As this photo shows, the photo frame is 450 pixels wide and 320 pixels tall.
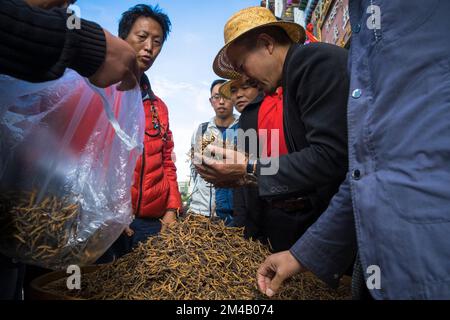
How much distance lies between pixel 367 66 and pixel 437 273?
0.56 m

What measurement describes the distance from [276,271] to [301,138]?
2.12 feet

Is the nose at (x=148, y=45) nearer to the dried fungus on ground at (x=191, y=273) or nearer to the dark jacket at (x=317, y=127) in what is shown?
the dark jacket at (x=317, y=127)

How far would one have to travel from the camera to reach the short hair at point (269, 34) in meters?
1.80

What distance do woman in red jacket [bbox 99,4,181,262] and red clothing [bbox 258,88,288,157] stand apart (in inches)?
37.7

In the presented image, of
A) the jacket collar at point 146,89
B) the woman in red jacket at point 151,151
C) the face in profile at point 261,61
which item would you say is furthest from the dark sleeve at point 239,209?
Answer: the jacket collar at point 146,89

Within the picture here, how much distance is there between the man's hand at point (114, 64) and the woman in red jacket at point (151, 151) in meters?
1.44

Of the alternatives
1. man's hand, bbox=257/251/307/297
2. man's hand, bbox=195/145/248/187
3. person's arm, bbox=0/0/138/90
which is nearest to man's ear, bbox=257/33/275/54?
man's hand, bbox=195/145/248/187

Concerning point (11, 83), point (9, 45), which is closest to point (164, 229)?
point (11, 83)

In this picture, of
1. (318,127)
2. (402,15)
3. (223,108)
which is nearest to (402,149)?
(402,15)

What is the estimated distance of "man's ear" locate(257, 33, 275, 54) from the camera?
1.78m

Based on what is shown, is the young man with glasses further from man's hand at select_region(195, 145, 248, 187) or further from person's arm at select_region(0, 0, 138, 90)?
person's arm at select_region(0, 0, 138, 90)

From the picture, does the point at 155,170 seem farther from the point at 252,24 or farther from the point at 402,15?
the point at 402,15
